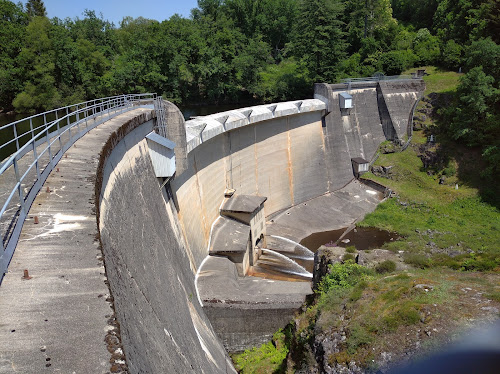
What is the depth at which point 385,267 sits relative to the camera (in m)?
13.9

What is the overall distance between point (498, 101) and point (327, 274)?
840 inches

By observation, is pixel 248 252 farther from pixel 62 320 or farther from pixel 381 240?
pixel 62 320

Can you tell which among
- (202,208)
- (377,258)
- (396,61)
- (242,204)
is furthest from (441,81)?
(202,208)

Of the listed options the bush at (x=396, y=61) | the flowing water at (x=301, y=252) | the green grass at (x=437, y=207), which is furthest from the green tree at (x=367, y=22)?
the flowing water at (x=301, y=252)

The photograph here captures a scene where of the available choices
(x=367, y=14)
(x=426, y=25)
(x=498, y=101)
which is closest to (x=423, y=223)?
(x=498, y=101)

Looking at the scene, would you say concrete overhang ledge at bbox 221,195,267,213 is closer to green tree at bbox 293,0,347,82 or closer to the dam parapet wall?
the dam parapet wall

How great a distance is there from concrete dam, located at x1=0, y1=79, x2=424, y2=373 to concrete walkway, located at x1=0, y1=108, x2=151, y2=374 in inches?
9.1

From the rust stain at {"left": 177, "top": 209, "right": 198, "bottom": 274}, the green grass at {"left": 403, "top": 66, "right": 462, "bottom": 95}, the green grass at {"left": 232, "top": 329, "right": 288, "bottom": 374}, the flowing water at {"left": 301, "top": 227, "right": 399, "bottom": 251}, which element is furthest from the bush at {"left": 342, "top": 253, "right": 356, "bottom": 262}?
the green grass at {"left": 403, "top": 66, "right": 462, "bottom": 95}

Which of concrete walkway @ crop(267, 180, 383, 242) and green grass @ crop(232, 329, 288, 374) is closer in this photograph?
green grass @ crop(232, 329, 288, 374)

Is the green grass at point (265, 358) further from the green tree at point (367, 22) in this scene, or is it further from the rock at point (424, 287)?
the green tree at point (367, 22)

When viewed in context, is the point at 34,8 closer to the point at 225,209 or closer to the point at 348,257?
the point at 225,209

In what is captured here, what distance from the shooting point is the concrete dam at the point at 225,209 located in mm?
7816

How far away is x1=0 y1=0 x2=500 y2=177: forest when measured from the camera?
36812 millimetres

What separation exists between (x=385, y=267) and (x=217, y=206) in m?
9.33
